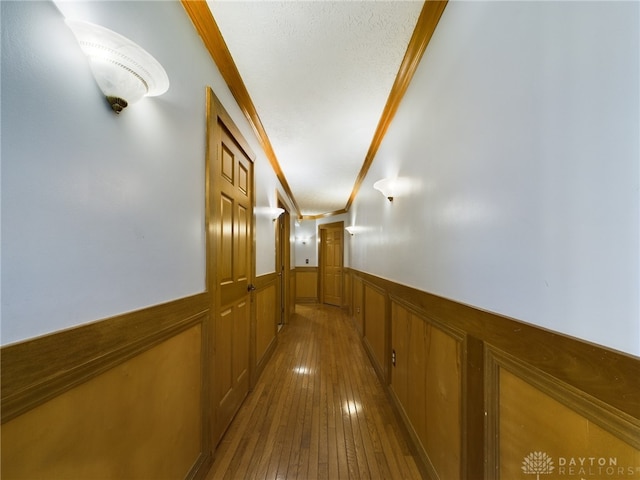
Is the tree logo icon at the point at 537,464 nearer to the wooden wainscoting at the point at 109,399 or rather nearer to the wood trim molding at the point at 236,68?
the wooden wainscoting at the point at 109,399

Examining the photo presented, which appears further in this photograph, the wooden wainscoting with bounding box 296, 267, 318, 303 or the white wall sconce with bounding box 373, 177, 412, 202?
the wooden wainscoting with bounding box 296, 267, 318, 303

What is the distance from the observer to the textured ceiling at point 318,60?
1.24 meters

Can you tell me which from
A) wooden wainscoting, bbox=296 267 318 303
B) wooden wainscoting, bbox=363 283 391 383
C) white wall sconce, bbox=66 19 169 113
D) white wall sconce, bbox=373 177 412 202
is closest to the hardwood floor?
wooden wainscoting, bbox=363 283 391 383

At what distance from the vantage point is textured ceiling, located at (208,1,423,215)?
4.06ft

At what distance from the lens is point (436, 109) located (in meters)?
1.27

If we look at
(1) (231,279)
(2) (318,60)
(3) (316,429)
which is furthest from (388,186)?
(3) (316,429)

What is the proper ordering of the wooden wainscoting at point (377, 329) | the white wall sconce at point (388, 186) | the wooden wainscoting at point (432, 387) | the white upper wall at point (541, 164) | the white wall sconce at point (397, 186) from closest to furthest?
the white upper wall at point (541, 164), the wooden wainscoting at point (432, 387), the white wall sconce at point (397, 186), the white wall sconce at point (388, 186), the wooden wainscoting at point (377, 329)

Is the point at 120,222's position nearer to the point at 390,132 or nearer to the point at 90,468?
the point at 90,468

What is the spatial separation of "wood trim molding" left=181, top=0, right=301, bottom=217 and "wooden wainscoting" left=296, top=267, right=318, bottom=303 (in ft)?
14.7

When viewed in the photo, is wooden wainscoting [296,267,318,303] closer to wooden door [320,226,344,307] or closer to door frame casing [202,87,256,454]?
wooden door [320,226,344,307]

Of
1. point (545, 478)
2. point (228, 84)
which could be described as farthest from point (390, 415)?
point (228, 84)

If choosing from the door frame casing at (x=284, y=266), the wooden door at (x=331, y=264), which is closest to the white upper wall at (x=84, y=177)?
the door frame casing at (x=284, y=266)

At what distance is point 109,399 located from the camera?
2.55ft

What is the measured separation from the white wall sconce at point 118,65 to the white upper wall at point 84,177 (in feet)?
0.14
